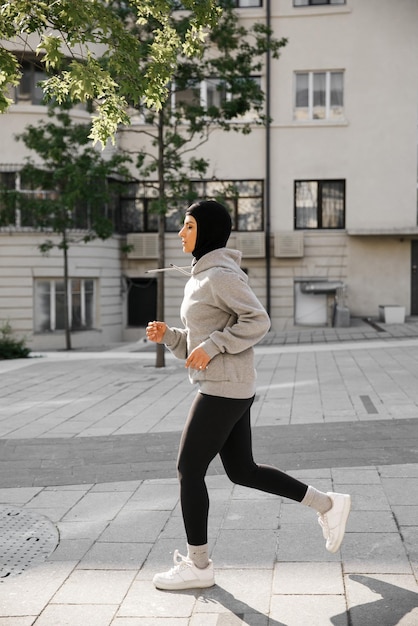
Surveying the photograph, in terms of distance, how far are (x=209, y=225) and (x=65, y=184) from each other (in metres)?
16.1

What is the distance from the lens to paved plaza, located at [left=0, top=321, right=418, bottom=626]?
12.3 ft

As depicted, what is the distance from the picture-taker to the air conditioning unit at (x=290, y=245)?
1033 inches

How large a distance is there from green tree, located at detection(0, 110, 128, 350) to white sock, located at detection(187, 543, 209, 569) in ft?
37.0

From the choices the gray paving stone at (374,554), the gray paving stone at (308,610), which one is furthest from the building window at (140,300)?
the gray paving stone at (308,610)

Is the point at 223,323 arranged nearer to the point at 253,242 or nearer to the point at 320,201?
the point at 253,242

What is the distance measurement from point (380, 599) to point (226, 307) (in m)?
1.53

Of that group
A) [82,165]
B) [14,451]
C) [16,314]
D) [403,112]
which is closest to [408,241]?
[403,112]

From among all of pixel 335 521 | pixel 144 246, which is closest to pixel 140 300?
pixel 144 246

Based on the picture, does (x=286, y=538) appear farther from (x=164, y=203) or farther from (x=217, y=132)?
(x=217, y=132)

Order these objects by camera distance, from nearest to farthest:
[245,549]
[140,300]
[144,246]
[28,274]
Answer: [245,549] → [28,274] → [144,246] → [140,300]

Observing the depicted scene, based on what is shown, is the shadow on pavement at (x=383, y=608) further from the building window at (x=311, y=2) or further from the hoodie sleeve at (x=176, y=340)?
the building window at (x=311, y=2)

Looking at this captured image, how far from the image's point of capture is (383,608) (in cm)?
367

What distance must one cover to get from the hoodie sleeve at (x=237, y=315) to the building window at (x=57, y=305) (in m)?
21.4

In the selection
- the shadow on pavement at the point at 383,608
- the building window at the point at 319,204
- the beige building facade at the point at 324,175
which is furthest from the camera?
the building window at the point at 319,204
